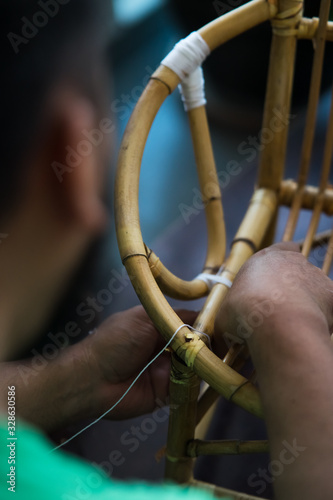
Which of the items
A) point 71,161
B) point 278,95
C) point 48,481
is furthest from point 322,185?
point 48,481

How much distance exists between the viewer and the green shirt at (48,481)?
1.02 ft

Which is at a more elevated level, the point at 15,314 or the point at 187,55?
the point at 187,55

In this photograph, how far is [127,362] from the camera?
666 millimetres

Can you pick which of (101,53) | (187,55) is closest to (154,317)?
(187,55)

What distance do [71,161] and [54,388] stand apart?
0.29m

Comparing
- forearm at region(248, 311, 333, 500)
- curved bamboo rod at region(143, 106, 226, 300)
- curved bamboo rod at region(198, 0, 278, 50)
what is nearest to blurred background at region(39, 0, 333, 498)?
curved bamboo rod at region(143, 106, 226, 300)

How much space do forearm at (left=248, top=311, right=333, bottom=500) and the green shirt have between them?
0.12 meters

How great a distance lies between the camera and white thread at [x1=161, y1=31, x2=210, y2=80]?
641 mm

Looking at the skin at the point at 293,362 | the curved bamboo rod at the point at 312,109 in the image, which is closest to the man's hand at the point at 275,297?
the skin at the point at 293,362

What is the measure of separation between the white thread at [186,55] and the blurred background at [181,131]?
0.43 metres

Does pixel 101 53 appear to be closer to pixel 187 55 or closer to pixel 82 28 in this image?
pixel 82 28

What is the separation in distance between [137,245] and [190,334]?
104mm

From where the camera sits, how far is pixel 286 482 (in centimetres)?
43

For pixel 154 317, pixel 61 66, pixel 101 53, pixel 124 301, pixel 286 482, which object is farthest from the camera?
pixel 124 301
